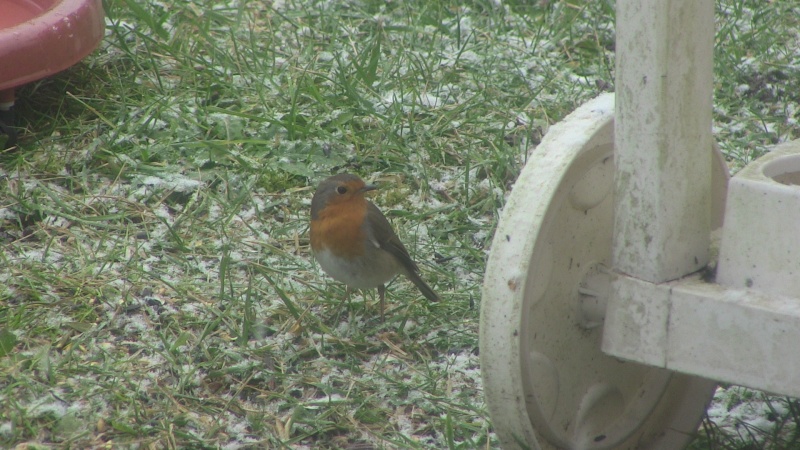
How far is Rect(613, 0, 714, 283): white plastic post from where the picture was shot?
2.06 meters

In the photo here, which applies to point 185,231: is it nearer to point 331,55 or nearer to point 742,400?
point 331,55

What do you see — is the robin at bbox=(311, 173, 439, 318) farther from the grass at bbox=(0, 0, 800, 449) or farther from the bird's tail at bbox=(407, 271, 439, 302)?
the grass at bbox=(0, 0, 800, 449)

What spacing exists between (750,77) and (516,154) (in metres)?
1.36

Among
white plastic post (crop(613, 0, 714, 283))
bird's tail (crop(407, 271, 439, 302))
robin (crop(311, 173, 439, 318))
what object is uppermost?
white plastic post (crop(613, 0, 714, 283))

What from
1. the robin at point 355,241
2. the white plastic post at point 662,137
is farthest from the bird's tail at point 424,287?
the white plastic post at point 662,137

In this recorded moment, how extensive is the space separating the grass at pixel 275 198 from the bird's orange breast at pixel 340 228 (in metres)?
0.20

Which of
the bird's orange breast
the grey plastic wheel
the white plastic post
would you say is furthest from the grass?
the white plastic post

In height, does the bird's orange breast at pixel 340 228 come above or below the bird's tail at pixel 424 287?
above

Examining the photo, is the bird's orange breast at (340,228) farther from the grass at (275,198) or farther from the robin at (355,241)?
the grass at (275,198)

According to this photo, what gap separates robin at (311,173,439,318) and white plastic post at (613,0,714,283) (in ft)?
4.47

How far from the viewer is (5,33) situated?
3.96 metres

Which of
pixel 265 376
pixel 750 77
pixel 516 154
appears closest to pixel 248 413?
pixel 265 376

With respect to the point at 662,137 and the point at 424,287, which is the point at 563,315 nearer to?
the point at 662,137

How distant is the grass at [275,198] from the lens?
9.84 feet
